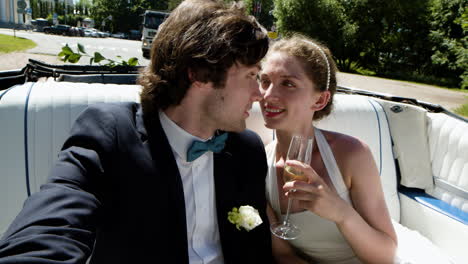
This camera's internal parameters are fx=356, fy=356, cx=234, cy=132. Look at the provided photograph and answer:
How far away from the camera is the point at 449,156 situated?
10.6 feet

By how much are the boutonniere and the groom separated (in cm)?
9

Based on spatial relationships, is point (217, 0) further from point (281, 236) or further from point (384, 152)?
point (384, 152)

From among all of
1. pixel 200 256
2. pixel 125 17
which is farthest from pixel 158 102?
pixel 125 17

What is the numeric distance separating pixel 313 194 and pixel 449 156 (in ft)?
7.31

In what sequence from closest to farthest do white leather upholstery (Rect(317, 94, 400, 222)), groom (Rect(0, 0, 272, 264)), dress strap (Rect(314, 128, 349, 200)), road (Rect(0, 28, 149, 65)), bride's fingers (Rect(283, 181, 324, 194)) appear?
1. groom (Rect(0, 0, 272, 264))
2. bride's fingers (Rect(283, 181, 324, 194))
3. dress strap (Rect(314, 128, 349, 200))
4. white leather upholstery (Rect(317, 94, 400, 222))
5. road (Rect(0, 28, 149, 65))

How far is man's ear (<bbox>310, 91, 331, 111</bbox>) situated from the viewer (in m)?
2.35

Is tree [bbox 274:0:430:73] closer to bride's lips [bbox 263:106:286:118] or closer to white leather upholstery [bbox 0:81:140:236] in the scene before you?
bride's lips [bbox 263:106:286:118]

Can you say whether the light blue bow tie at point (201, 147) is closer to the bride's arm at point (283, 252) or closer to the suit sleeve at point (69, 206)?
the suit sleeve at point (69, 206)

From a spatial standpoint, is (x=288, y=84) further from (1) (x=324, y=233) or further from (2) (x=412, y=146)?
(2) (x=412, y=146)

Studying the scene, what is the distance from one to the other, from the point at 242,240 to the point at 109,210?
0.71m

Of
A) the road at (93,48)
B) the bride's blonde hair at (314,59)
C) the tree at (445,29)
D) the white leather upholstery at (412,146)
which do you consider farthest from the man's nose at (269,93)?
the tree at (445,29)

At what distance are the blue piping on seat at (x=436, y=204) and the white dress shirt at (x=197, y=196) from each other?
6.79 feet

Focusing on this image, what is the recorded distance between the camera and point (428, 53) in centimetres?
2359

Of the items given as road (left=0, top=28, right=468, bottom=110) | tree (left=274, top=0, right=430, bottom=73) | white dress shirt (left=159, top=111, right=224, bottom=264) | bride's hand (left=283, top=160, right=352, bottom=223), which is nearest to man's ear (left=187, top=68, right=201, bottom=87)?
white dress shirt (left=159, top=111, right=224, bottom=264)
